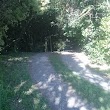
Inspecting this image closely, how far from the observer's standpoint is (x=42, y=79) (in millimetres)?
14180

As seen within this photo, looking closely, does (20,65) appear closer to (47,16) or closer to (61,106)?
(61,106)

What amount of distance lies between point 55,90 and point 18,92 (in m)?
1.60

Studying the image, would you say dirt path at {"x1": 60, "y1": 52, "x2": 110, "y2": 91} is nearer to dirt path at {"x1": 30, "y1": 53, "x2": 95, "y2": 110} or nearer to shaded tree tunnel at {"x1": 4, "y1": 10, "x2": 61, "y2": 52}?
dirt path at {"x1": 30, "y1": 53, "x2": 95, "y2": 110}

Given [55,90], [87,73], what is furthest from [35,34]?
[55,90]

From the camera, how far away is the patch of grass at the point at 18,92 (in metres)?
10.5

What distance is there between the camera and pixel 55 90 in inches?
487

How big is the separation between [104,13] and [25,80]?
342 inches

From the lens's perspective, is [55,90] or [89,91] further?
[55,90]

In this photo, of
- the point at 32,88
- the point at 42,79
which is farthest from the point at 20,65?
the point at 32,88

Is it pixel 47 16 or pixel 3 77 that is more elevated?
pixel 47 16

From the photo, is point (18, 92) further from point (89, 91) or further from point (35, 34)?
point (35, 34)

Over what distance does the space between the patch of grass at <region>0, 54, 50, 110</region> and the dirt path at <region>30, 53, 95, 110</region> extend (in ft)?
1.09

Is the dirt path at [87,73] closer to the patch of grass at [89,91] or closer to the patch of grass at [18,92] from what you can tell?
the patch of grass at [89,91]

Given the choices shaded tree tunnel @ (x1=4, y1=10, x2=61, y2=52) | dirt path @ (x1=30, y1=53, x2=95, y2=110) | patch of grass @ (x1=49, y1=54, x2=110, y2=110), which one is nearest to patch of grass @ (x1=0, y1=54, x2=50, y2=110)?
dirt path @ (x1=30, y1=53, x2=95, y2=110)
